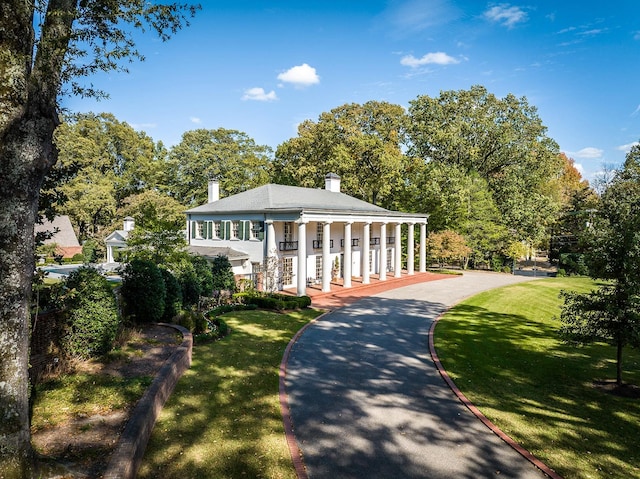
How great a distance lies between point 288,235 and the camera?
94.5 ft

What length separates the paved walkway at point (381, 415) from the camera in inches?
275

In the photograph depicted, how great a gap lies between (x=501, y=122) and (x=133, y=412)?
Answer: 4937cm

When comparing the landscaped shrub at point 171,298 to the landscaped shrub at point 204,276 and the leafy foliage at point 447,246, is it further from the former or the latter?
the leafy foliage at point 447,246

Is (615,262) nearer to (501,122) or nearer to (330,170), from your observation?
(330,170)

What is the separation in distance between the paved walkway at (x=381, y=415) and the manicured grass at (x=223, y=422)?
586 mm

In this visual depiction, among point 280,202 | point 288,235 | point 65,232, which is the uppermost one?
point 280,202

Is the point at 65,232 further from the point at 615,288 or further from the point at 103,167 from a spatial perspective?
the point at 615,288

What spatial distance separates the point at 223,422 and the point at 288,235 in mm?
21158

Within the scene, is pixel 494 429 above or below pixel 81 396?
below

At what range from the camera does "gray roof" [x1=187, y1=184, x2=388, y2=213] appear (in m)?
28.8

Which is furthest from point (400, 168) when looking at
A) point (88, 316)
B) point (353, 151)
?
point (88, 316)

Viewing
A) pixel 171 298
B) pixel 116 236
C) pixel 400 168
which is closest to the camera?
pixel 171 298

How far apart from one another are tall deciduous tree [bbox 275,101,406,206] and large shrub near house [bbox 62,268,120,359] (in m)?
34.4

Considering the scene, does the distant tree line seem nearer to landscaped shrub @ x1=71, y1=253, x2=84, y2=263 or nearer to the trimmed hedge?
landscaped shrub @ x1=71, y1=253, x2=84, y2=263
